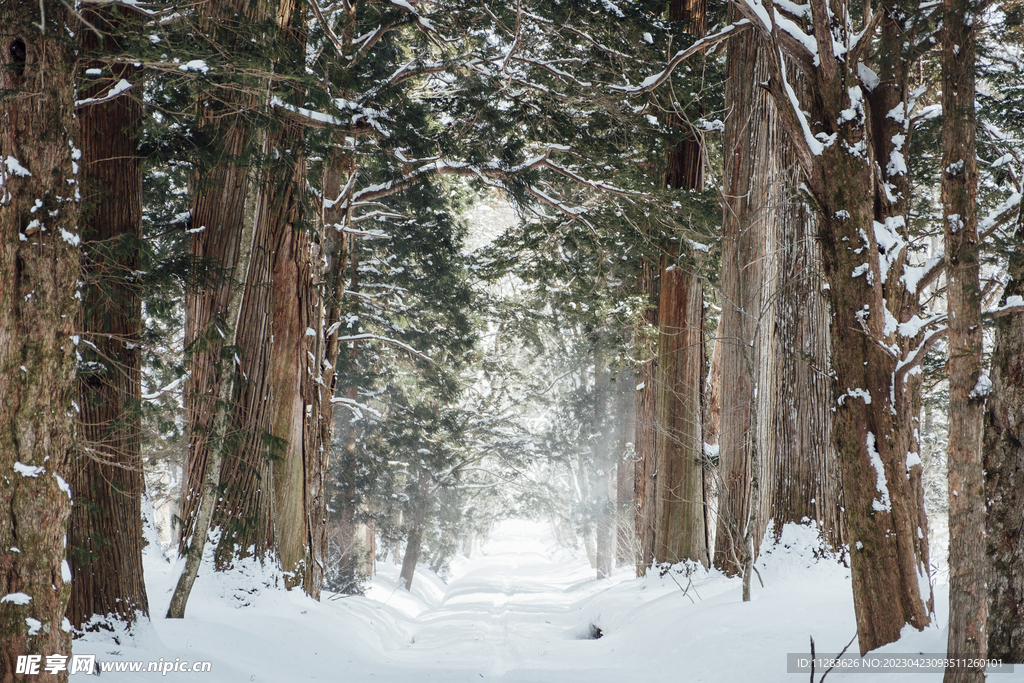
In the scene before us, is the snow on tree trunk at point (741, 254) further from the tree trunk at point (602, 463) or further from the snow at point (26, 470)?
the tree trunk at point (602, 463)

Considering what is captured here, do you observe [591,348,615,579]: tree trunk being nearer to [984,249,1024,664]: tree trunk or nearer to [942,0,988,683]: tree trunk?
[984,249,1024,664]: tree trunk

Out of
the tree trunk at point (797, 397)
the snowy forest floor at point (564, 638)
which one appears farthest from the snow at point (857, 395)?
the tree trunk at point (797, 397)

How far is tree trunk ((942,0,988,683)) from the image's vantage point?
293 centimetres

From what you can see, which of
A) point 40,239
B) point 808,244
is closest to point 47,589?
point 40,239

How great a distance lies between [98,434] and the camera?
4.95 metres

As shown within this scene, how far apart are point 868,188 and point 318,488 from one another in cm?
817

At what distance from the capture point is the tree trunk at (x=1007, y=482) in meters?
3.46

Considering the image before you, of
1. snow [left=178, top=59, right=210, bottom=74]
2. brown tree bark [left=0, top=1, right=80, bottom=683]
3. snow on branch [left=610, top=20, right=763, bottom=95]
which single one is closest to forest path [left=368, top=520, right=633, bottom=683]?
brown tree bark [left=0, top=1, right=80, bottom=683]

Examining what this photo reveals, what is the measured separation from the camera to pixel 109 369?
513 centimetres

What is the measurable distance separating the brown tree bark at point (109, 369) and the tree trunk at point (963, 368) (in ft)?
14.8

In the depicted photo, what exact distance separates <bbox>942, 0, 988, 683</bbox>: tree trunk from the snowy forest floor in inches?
22.1

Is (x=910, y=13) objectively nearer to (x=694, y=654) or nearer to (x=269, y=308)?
(x=694, y=654)

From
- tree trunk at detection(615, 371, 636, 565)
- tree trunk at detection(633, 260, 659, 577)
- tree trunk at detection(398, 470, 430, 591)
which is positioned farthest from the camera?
tree trunk at detection(615, 371, 636, 565)

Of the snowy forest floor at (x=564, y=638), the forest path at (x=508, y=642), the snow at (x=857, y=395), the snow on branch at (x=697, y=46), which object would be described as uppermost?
the snow on branch at (x=697, y=46)
